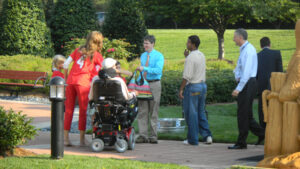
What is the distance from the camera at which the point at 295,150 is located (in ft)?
20.6

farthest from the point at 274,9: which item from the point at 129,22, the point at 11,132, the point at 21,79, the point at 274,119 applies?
the point at 11,132

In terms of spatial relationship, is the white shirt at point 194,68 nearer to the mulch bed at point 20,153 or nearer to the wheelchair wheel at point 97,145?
the wheelchair wheel at point 97,145

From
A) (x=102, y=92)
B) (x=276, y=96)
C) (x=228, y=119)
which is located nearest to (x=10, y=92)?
(x=228, y=119)

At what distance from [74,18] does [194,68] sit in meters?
18.0

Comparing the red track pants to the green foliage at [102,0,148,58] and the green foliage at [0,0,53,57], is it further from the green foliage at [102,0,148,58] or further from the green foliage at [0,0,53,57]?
the green foliage at [102,0,148,58]

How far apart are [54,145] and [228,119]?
638cm

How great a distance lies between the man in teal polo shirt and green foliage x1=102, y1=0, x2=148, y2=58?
15074 mm

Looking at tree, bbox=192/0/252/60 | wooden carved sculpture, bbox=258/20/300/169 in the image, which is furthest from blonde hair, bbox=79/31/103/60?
tree, bbox=192/0/252/60

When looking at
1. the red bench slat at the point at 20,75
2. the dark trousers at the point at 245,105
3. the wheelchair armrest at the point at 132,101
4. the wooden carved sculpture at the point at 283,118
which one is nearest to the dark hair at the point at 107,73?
the wheelchair armrest at the point at 132,101

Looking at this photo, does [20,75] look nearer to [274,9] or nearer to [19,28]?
[19,28]

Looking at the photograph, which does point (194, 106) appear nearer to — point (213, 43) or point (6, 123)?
point (6, 123)

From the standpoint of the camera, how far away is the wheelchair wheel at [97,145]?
8016mm

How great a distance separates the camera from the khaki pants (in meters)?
9.11

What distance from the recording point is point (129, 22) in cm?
2434
